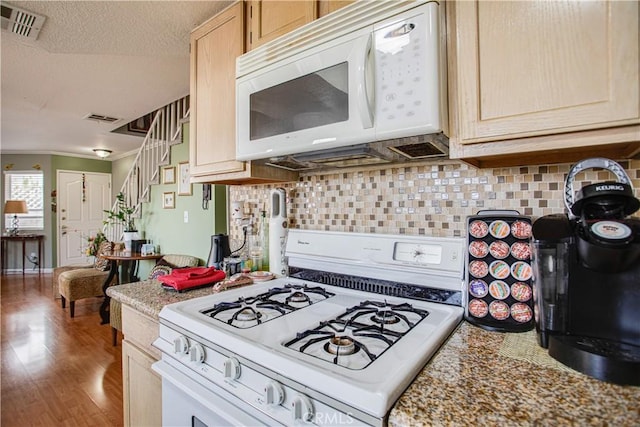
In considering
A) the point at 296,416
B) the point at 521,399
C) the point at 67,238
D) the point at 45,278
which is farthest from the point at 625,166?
the point at 67,238

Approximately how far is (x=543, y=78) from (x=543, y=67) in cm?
3

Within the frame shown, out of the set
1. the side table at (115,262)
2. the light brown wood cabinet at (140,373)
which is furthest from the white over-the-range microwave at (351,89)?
the side table at (115,262)

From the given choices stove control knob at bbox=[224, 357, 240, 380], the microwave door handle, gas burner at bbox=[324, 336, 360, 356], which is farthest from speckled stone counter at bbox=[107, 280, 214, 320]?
the microwave door handle

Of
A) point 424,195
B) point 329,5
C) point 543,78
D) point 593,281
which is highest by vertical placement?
point 329,5

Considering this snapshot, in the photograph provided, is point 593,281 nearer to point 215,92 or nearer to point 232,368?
point 232,368

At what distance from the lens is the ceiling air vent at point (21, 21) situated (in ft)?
5.43

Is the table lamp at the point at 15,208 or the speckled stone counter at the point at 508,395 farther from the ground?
the table lamp at the point at 15,208

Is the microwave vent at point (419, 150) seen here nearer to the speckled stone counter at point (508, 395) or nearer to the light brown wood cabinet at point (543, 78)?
the light brown wood cabinet at point (543, 78)

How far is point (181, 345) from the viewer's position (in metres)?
1.00

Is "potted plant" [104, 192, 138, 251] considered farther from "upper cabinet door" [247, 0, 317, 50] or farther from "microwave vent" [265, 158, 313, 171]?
"upper cabinet door" [247, 0, 317, 50]

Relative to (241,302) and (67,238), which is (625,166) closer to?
(241,302)

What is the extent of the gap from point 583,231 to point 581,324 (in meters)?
0.23

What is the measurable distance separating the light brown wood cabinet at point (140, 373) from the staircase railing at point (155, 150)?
255cm

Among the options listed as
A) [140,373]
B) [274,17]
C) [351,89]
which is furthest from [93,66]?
[351,89]
